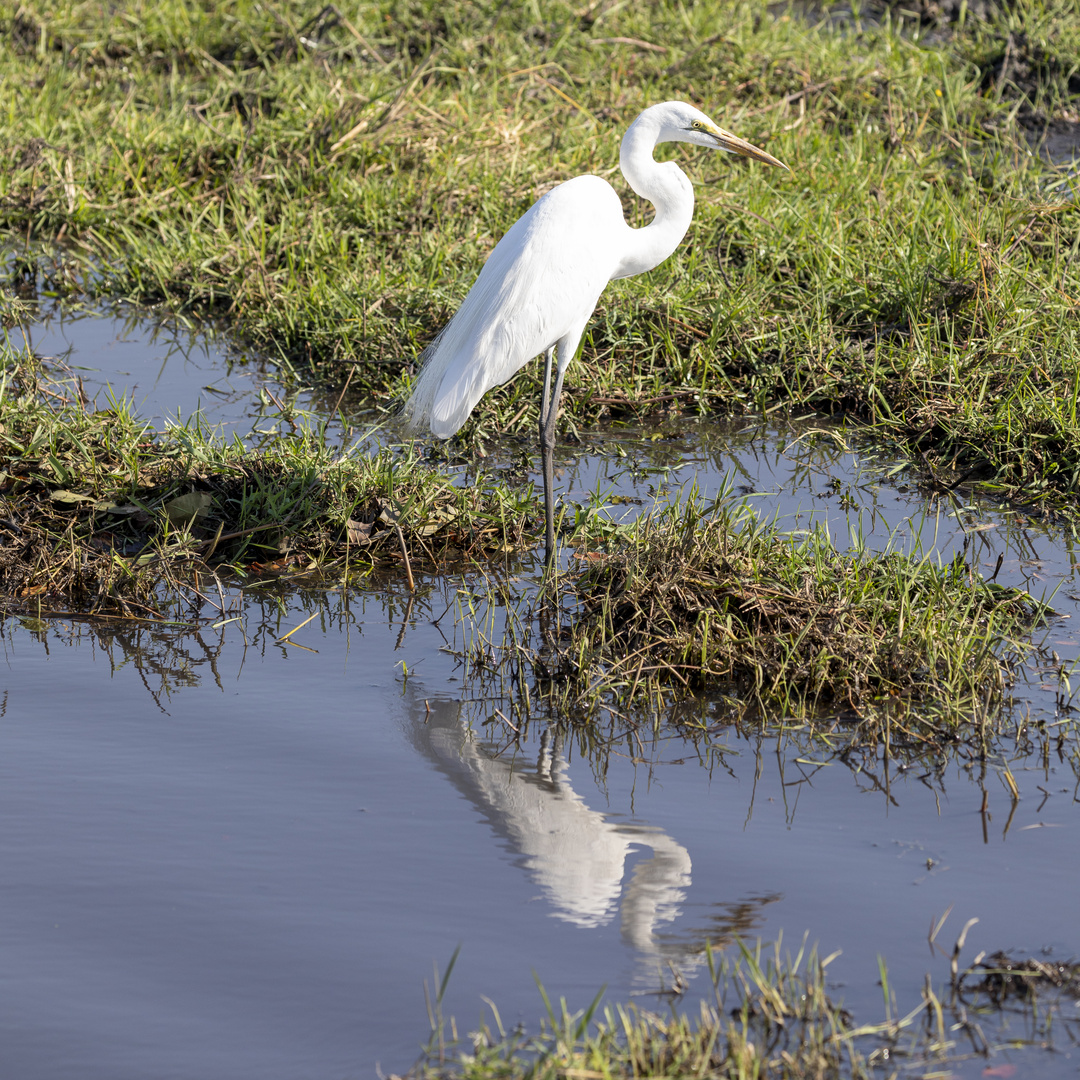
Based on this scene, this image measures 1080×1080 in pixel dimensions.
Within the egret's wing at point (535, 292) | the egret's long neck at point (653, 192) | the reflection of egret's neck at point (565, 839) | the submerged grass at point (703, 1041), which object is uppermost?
the egret's long neck at point (653, 192)

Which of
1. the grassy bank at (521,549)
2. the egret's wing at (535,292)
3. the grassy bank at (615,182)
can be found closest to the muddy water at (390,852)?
the grassy bank at (521,549)

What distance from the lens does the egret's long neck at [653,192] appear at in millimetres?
4062

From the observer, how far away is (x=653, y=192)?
4078 millimetres

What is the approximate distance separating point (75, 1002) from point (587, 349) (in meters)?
3.36

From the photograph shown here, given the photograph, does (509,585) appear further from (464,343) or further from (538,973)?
(538,973)

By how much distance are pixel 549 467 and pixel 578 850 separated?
1.51 meters

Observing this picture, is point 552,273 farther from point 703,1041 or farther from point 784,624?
point 703,1041

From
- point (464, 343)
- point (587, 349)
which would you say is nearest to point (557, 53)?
point (587, 349)

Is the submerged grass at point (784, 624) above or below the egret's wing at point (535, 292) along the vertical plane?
below

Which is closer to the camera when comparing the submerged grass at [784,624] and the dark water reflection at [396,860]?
the dark water reflection at [396,860]

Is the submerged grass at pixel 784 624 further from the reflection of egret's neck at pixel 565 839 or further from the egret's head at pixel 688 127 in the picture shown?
the egret's head at pixel 688 127

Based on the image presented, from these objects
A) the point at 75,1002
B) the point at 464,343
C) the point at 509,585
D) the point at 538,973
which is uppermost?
the point at 464,343

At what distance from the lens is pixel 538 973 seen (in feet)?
7.83

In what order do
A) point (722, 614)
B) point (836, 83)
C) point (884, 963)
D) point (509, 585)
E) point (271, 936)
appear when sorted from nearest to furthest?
point (884, 963)
point (271, 936)
point (722, 614)
point (509, 585)
point (836, 83)
